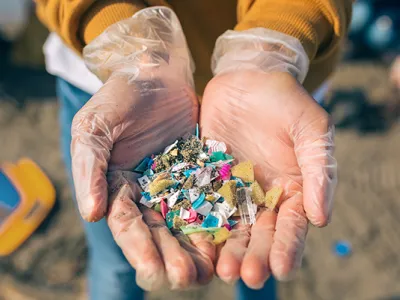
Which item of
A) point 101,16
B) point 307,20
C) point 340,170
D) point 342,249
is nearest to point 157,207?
point 101,16

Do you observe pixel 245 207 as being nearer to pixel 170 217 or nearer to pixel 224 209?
pixel 224 209

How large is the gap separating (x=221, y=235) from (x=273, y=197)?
7.1 inches

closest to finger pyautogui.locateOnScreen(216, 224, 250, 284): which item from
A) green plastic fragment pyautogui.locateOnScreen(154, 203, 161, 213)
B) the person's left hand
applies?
the person's left hand

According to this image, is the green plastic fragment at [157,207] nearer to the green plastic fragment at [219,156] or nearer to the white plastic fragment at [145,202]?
the white plastic fragment at [145,202]

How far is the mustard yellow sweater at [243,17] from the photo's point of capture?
1.34 m

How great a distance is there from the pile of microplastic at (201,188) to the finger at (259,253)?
0.04 metres

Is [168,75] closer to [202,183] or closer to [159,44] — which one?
[159,44]

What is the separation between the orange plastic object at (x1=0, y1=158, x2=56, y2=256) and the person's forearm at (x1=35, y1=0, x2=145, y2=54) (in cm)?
137

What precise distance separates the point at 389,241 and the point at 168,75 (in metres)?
1.68

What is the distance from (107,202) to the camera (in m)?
1.15

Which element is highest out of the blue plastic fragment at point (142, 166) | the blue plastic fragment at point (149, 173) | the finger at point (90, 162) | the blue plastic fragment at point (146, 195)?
the finger at point (90, 162)

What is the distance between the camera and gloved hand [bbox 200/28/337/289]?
3.55 feet

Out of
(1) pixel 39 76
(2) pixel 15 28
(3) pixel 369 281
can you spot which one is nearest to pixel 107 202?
(3) pixel 369 281

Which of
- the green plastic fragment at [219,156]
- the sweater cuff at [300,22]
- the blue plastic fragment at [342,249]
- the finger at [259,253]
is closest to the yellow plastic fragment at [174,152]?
the green plastic fragment at [219,156]
